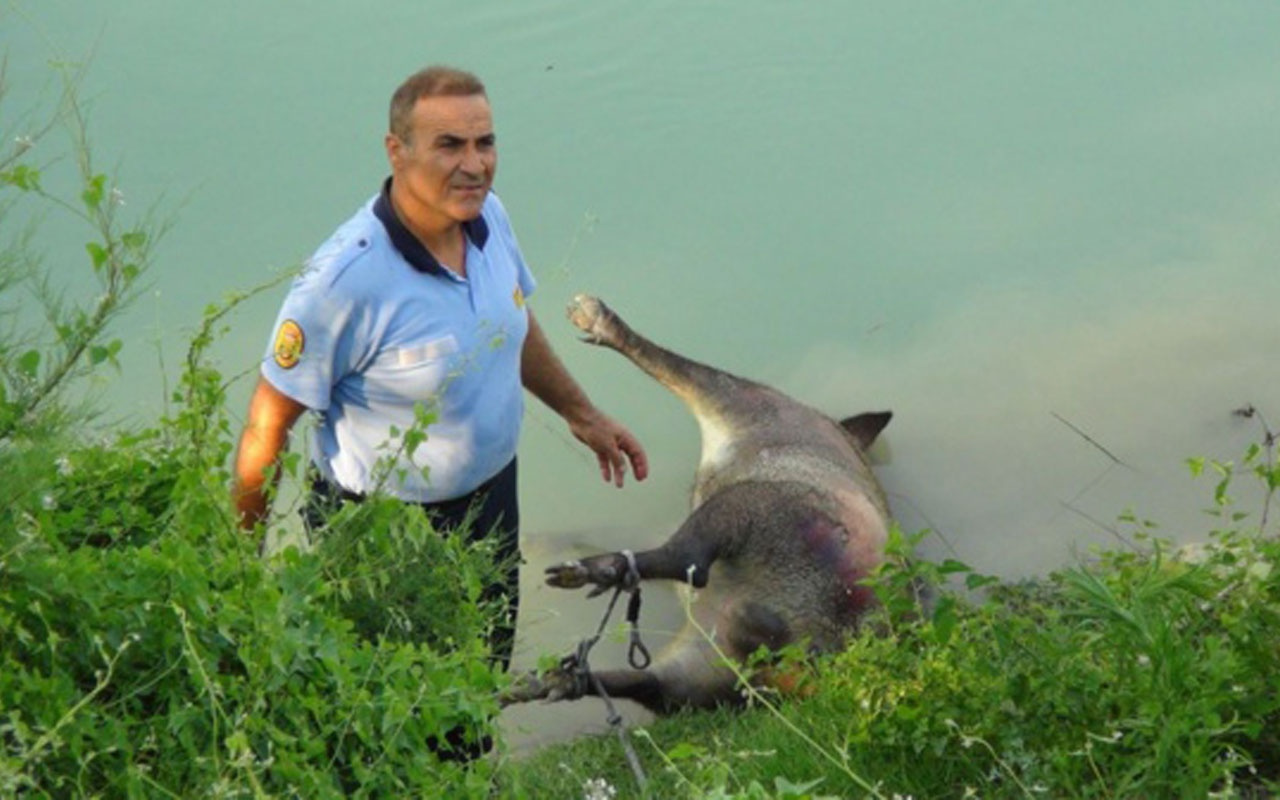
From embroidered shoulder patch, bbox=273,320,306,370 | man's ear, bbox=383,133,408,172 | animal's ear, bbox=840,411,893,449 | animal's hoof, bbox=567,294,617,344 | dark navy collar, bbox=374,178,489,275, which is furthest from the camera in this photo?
animal's hoof, bbox=567,294,617,344

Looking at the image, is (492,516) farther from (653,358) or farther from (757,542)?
(653,358)

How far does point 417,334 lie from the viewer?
6.07 meters

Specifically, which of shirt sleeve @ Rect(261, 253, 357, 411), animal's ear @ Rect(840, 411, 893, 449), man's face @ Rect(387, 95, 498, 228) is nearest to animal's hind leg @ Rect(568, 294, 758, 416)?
animal's ear @ Rect(840, 411, 893, 449)

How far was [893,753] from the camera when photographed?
18.8 feet

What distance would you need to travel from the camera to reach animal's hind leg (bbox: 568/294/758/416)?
31.7 feet

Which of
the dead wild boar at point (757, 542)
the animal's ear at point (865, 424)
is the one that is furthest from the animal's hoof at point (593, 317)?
the animal's ear at point (865, 424)

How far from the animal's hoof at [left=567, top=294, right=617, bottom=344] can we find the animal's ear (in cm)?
109

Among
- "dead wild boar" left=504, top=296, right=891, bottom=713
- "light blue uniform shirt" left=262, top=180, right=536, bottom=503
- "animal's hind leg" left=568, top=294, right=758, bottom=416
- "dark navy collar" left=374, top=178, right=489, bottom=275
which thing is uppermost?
"dark navy collar" left=374, top=178, right=489, bottom=275

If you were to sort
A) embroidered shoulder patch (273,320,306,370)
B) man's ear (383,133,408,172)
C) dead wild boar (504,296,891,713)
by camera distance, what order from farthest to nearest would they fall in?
dead wild boar (504,296,891,713)
man's ear (383,133,408,172)
embroidered shoulder patch (273,320,306,370)

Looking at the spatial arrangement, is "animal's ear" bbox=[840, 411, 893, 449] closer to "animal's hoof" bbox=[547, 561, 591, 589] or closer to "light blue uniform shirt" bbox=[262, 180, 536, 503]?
"animal's hoof" bbox=[547, 561, 591, 589]

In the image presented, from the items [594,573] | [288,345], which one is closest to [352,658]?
[288,345]

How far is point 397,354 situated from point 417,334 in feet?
0.25

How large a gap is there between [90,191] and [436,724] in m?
1.17

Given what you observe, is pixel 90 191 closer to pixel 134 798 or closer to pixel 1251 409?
pixel 134 798
